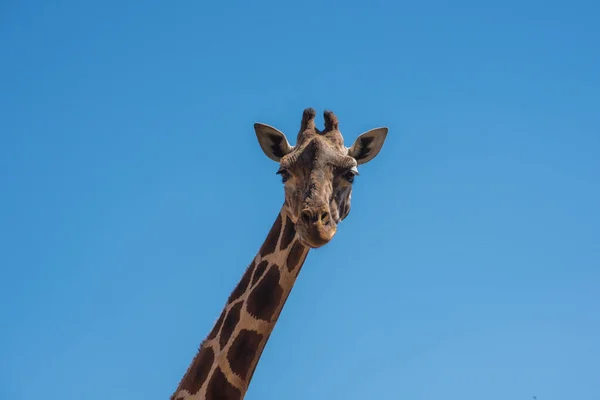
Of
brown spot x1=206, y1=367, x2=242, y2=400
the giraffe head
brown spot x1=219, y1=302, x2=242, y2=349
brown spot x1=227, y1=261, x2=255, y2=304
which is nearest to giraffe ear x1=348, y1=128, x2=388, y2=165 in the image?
the giraffe head

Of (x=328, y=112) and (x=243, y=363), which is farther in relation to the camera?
(x=328, y=112)

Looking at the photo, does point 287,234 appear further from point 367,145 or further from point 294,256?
point 367,145

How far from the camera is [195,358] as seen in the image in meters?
9.02

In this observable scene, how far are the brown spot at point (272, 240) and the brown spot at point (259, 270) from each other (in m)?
Answer: 0.11

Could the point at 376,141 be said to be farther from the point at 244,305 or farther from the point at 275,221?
the point at 244,305

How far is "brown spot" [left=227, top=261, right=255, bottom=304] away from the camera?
29.4 feet

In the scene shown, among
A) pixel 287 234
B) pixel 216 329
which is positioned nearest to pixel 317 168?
pixel 287 234

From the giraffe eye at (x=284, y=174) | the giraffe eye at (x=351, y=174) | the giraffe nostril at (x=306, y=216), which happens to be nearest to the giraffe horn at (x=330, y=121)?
the giraffe eye at (x=351, y=174)

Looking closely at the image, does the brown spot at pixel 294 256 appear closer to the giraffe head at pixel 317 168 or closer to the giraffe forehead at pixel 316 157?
the giraffe head at pixel 317 168

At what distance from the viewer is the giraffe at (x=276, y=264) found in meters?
8.20

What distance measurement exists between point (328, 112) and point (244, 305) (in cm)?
231

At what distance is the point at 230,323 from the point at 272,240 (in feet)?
3.28

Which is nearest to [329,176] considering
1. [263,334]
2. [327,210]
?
[327,210]

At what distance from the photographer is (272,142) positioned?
9.39 meters
